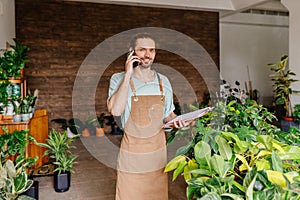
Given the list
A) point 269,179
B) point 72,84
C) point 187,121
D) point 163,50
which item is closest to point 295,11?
point 163,50

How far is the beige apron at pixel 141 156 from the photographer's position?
75.5 inches

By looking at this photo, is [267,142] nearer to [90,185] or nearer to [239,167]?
[239,167]

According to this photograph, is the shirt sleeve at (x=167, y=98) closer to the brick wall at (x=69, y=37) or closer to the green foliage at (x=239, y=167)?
the green foliage at (x=239, y=167)

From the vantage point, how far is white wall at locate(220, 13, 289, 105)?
9.29 m

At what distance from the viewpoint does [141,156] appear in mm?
1924

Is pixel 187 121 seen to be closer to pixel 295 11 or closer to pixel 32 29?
pixel 295 11

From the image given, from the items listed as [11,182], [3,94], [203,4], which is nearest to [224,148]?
[11,182]

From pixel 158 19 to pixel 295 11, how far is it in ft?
10.3

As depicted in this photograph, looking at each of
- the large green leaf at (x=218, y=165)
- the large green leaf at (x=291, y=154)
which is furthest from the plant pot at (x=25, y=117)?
the large green leaf at (x=291, y=154)

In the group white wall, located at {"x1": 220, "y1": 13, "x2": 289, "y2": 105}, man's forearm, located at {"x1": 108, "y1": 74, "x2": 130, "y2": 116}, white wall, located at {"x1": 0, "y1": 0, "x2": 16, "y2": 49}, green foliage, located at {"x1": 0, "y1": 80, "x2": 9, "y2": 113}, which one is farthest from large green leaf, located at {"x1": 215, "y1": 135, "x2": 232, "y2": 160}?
white wall, located at {"x1": 220, "y1": 13, "x2": 289, "y2": 105}

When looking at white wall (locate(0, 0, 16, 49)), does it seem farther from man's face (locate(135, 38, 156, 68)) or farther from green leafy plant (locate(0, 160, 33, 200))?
man's face (locate(135, 38, 156, 68))

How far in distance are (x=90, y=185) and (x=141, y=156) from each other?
2295mm

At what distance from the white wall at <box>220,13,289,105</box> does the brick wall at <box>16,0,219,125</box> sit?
218 centimetres

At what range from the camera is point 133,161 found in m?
1.92
